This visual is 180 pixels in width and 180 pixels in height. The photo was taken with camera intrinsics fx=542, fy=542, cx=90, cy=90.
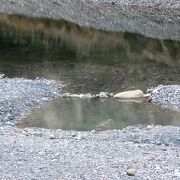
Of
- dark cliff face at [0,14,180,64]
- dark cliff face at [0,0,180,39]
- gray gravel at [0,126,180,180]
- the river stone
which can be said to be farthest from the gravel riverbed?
dark cliff face at [0,0,180,39]

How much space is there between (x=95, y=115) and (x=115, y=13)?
1232 inches

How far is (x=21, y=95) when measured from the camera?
72.8 feet

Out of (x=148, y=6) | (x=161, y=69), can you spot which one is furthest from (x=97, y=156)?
(x=148, y=6)

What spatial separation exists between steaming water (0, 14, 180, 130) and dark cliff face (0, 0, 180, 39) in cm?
227

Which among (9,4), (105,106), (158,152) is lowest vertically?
(9,4)

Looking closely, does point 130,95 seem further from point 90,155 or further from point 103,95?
point 90,155

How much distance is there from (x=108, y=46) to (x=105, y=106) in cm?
1497

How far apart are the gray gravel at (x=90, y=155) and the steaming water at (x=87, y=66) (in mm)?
2961

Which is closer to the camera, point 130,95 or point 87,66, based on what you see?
point 130,95

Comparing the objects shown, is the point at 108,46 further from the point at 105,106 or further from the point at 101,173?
the point at 101,173

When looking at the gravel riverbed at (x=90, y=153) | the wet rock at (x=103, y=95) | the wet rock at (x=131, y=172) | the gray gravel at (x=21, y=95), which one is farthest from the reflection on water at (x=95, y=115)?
the wet rock at (x=131, y=172)

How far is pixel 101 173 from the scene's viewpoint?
1161cm

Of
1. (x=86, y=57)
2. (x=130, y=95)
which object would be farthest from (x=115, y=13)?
(x=130, y=95)

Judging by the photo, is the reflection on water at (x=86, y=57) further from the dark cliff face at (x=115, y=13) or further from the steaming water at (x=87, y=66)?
the dark cliff face at (x=115, y=13)
